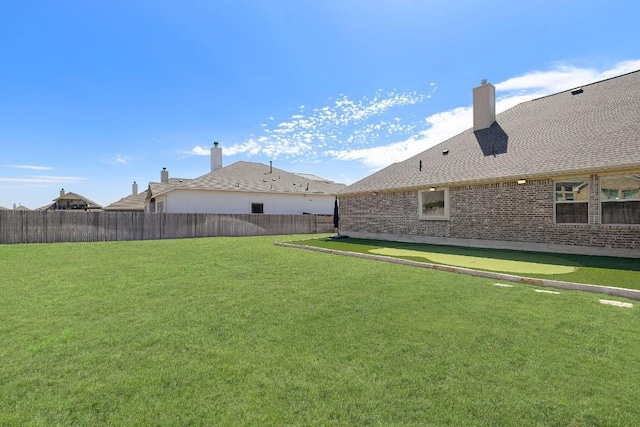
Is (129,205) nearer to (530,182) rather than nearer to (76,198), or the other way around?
(76,198)

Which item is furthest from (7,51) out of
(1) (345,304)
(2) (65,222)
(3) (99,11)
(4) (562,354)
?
(4) (562,354)

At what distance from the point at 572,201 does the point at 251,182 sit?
19.7m

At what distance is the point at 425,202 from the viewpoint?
1325 centimetres

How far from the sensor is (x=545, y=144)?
11.0m

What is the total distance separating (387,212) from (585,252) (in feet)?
24.5

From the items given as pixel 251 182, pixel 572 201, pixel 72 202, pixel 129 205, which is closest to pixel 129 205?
pixel 129 205

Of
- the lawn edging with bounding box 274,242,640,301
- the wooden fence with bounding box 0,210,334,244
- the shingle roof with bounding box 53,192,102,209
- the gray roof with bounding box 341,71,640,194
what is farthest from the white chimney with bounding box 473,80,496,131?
the shingle roof with bounding box 53,192,102,209

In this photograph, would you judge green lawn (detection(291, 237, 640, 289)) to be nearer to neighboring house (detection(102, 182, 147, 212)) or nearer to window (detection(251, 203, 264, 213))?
window (detection(251, 203, 264, 213))

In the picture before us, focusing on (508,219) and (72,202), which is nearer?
(508,219)

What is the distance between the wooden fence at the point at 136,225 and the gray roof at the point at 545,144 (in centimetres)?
705

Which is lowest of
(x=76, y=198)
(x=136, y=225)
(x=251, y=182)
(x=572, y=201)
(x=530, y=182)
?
(x=136, y=225)

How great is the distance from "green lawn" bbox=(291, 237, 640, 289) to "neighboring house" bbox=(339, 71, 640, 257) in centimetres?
92

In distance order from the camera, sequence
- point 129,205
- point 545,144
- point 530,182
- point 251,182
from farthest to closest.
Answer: point 129,205 < point 251,182 < point 545,144 < point 530,182

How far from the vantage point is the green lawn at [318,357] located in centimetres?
216
